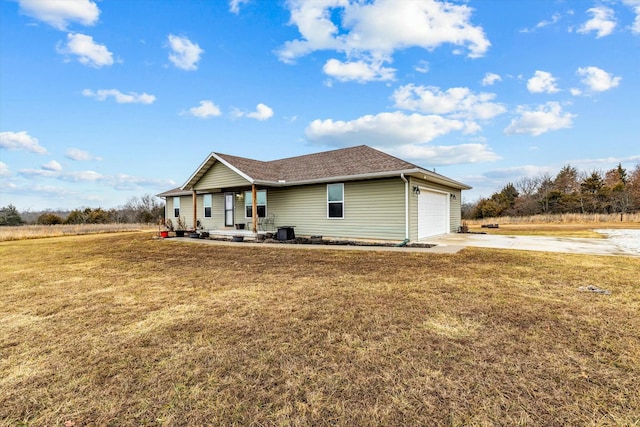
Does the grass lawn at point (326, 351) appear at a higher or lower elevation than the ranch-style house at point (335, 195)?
lower

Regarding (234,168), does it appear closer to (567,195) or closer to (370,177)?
(370,177)

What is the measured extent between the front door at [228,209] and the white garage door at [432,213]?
10503mm

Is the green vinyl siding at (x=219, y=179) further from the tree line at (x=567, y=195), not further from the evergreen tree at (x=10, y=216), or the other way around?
the evergreen tree at (x=10, y=216)

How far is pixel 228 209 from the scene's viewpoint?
17.3 meters

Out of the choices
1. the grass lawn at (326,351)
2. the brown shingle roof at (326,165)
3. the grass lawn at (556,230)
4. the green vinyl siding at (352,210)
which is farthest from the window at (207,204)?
the grass lawn at (556,230)

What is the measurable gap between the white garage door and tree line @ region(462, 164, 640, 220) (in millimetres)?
22330

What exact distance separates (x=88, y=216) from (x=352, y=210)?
1598 inches

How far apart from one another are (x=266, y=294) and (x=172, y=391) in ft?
9.03

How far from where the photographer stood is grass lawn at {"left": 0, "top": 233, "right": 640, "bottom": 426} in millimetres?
2082

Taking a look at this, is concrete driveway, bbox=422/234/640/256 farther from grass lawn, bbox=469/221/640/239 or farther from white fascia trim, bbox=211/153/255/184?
white fascia trim, bbox=211/153/255/184

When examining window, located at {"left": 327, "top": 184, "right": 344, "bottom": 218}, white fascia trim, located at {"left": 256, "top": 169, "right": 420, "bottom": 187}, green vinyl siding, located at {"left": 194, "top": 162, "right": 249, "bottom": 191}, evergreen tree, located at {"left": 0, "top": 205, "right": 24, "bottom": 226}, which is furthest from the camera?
evergreen tree, located at {"left": 0, "top": 205, "right": 24, "bottom": 226}

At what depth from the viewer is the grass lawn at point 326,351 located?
6.83 feet

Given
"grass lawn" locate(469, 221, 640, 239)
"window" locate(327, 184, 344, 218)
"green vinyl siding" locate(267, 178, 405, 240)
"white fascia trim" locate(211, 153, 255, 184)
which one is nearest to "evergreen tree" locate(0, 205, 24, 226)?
"white fascia trim" locate(211, 153, 255, 184)

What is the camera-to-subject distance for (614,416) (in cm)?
198
